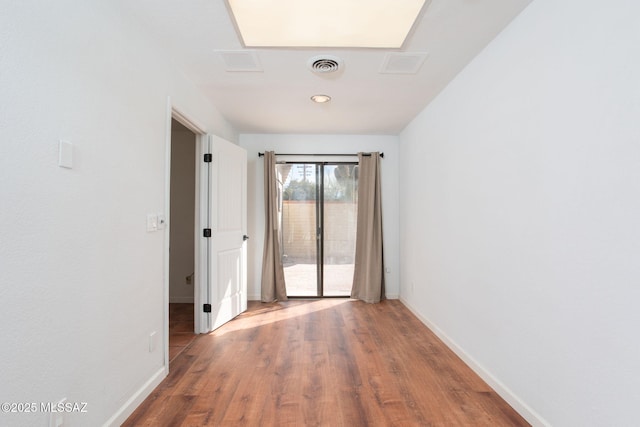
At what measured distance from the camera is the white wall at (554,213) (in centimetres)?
122

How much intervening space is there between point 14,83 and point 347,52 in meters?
1.88

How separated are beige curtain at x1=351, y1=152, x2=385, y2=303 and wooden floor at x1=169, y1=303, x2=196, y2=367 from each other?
2220 mm

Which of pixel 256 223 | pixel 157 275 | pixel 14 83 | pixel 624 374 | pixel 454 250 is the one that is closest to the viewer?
pixel 14 83

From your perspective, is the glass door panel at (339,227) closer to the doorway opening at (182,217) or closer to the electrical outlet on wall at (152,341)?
the doorway opening at (182,217)

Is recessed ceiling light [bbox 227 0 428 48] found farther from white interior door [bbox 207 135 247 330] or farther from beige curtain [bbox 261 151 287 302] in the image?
beige curtain [bbox 261 151 287 302]

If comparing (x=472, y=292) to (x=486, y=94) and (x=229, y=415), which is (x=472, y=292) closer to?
(x=486, y=94)

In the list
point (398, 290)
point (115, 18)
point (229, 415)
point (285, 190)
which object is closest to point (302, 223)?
point (285, 190)

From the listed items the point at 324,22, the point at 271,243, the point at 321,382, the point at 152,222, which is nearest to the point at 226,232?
the point at 271,243

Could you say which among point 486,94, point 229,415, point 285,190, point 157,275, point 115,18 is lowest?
point 229,415

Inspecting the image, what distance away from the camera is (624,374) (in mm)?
1206

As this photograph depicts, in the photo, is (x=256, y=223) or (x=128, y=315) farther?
(x=256, y=223)

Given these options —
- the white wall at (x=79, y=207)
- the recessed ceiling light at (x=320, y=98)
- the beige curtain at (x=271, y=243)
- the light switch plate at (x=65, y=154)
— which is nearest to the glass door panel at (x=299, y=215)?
the beige curtain at (x=271, y=243)

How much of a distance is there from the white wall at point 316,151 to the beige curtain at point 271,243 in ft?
0.53

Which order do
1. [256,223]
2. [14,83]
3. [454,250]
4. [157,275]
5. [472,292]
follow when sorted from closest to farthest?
[14,83] → [157,275] → [472,292] → [454,250] → [256,223]
